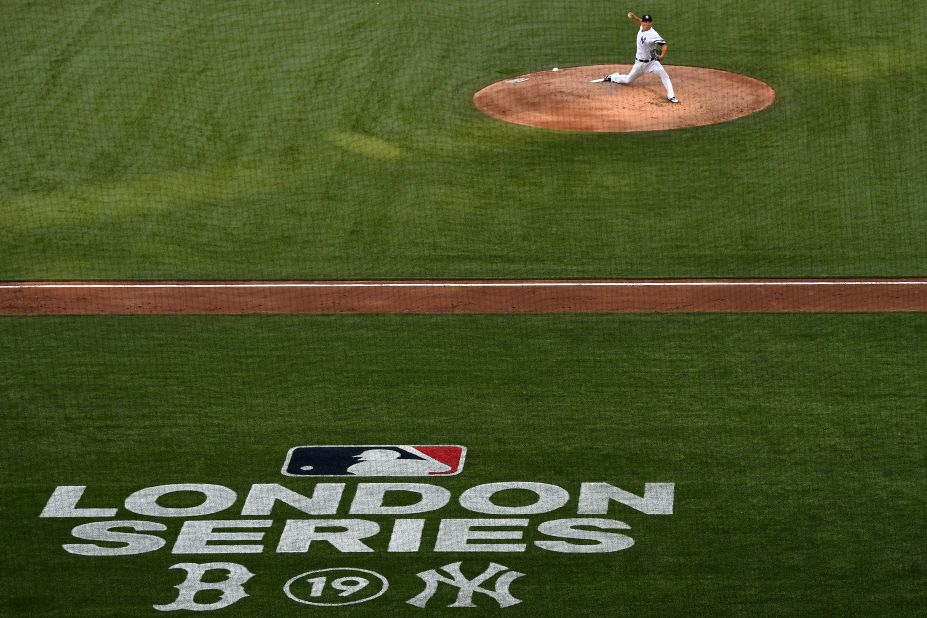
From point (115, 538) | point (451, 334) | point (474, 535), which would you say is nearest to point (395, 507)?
point (474, 535)

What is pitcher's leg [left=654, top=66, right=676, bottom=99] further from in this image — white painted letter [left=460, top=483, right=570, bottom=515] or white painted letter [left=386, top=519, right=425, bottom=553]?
white painted letter [left=386, top=519, right=425, bottom=553]

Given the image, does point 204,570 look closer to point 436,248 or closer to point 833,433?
point 833,433

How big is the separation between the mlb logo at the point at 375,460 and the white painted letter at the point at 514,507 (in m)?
0.35

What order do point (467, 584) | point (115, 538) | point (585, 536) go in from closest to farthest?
point (467, 584) < point (585, 536) < point (115, 538)

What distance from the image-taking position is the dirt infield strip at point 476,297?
1470cm

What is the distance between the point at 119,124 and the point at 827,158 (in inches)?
328

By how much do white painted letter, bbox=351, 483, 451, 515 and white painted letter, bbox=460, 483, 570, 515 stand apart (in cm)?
17

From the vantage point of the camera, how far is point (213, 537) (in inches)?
432

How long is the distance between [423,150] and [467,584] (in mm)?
9358

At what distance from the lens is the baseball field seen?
35.0 feet

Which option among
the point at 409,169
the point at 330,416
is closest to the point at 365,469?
the point at 330,416

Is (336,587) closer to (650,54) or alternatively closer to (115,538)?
(115,538)

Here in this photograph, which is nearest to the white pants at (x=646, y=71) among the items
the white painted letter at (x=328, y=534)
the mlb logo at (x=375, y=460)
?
the mlb logo at (x=375, y=460)

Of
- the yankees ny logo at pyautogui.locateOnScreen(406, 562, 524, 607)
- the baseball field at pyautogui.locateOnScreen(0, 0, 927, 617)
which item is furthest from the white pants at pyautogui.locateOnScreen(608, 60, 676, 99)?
the yankees ny logo at pyautogui.locateOnScreen(406, 562, 524, 607)
